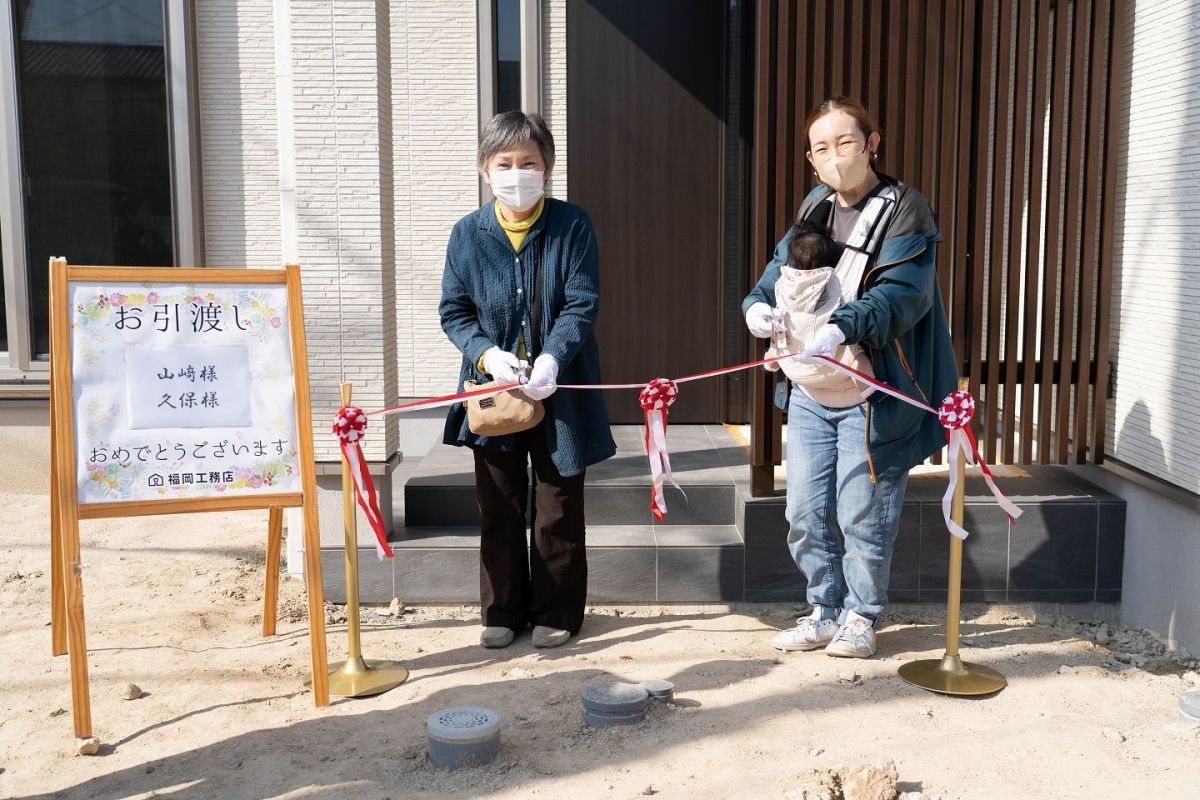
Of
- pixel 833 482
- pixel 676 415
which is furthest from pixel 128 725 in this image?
pixel 676 415

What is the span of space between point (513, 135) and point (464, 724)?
1.93 metres

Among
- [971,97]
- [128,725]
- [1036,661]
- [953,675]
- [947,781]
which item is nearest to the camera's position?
[947,781]

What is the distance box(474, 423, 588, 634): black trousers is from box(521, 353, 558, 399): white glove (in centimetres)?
29

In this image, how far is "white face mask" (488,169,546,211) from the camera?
375 cm

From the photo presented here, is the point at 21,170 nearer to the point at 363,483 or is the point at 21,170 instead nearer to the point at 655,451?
the point at 363,483

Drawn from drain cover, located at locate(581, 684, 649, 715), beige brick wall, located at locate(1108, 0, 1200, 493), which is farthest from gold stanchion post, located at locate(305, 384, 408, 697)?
beige brick wall, located at locate(1108, 0, 1200, 493)

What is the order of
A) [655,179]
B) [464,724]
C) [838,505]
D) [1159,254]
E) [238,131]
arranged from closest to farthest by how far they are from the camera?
[464,724] → [838,505] → [1159,254] → [655,179] → [238,131]

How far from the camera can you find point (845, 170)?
11.8ft

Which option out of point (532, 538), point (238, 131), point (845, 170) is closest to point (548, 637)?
point (532, 538)

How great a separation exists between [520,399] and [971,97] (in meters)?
2.29

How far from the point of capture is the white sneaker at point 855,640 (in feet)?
12.8

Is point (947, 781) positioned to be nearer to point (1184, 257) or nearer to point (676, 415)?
point (1184, 257)

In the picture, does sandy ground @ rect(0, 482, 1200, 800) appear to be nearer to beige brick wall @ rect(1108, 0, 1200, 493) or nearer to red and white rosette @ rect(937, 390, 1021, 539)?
red and white rosette @ rect(937, 390, 1021, 539)

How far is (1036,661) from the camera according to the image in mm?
3977
